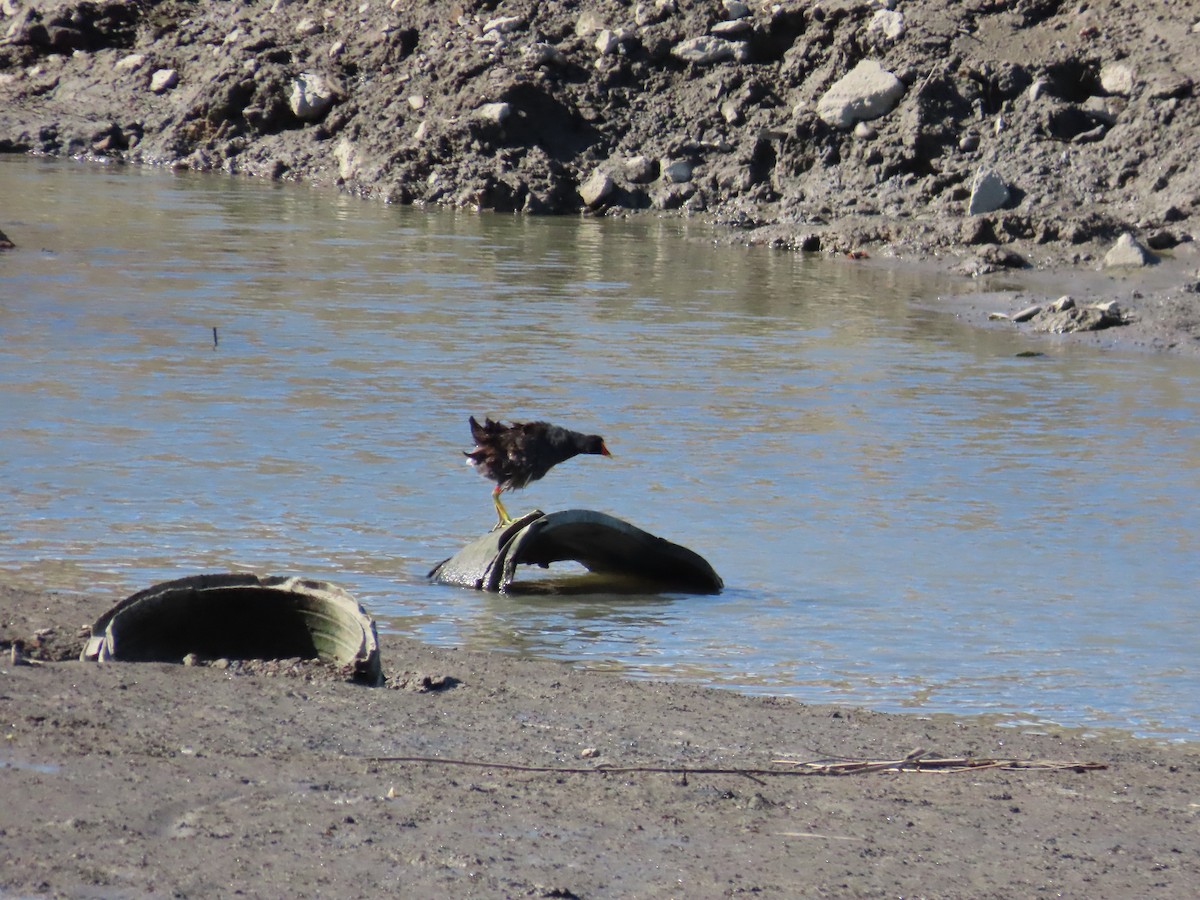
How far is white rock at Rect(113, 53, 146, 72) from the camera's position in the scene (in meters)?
28.0

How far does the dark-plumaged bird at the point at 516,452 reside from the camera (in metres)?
7.96

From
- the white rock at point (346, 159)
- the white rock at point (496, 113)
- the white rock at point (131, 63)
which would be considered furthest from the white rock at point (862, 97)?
the white rock at point (131, 63)

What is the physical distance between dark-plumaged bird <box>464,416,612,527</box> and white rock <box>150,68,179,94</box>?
21001 mm

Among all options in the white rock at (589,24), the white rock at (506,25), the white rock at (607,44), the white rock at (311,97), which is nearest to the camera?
the white rock at (607,44)

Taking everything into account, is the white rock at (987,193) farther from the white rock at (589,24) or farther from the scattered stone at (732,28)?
the white rock at (589,24)

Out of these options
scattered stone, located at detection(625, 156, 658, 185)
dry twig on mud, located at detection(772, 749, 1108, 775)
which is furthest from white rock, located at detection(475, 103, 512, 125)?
dry twig on mud, located at detection(772, 749, 1108, 775)

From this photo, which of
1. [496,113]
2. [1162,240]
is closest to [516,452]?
[1162,240]

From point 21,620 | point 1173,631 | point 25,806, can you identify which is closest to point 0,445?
point 21,620

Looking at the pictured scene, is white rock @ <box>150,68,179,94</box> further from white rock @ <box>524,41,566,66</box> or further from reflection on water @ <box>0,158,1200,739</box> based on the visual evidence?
reflection on water @ <box>0,158,1200,739</box>

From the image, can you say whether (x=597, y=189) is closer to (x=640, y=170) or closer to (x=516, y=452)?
(x=640, y=170)

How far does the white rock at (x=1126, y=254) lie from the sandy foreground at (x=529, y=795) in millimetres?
10831

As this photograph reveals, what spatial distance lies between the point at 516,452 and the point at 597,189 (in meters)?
13.5

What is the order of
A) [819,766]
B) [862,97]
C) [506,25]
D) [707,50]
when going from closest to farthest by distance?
[819,766], [862,97], [707,50], [506,25]

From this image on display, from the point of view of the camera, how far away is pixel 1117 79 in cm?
1858
